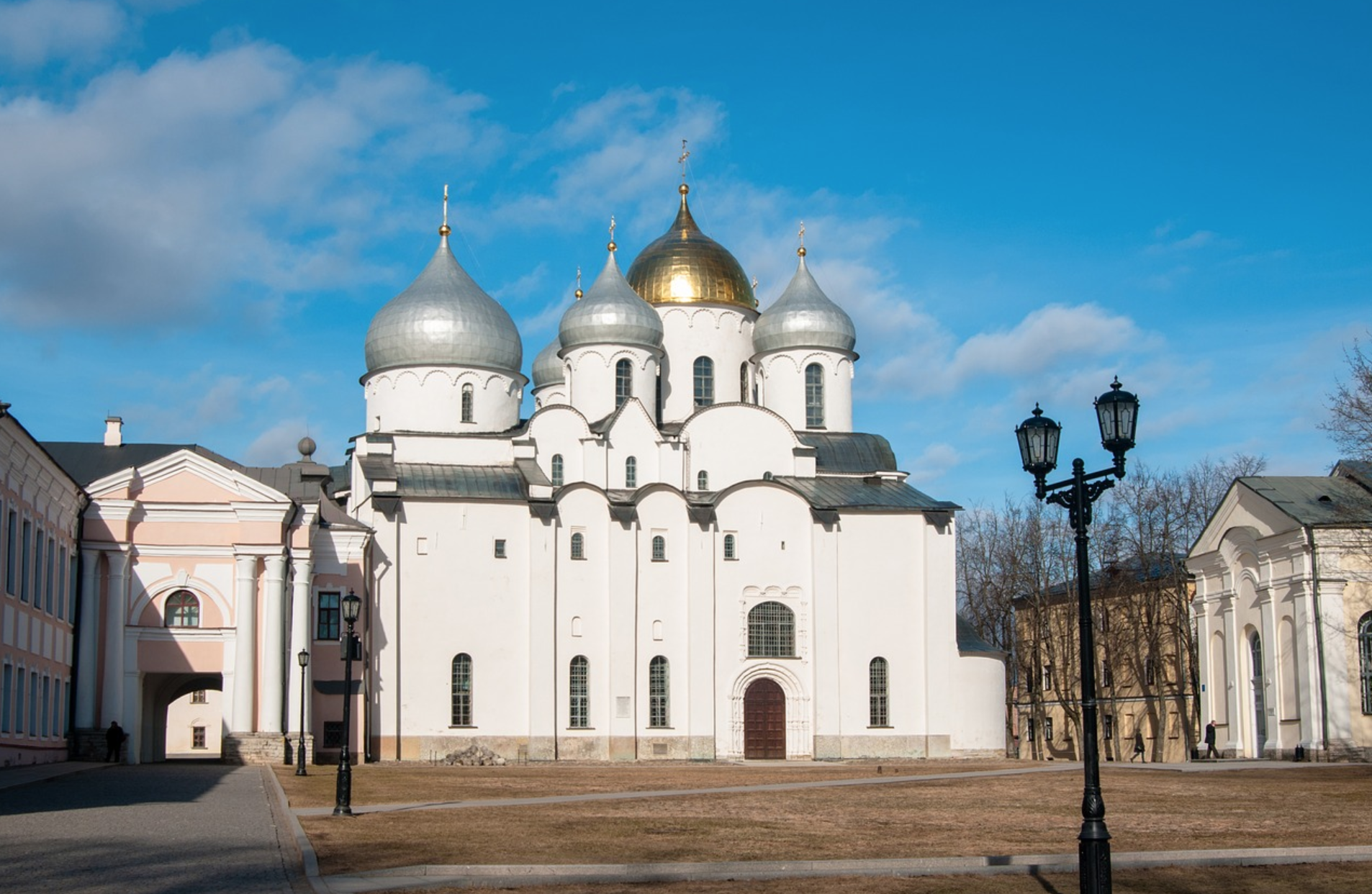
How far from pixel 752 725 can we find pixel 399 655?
10.8 m

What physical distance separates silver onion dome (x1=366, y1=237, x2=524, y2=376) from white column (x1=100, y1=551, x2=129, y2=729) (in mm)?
14969

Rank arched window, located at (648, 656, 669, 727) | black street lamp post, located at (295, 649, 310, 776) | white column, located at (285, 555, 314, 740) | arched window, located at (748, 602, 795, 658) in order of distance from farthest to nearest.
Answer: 1. arched window, located at (748, 602, 795, 658)
2. arched window, located at (648, 656, 669, 727)
3. white column, located at (285, 555, 314, 740)
4. black street lamp post, located at (295, 649, 310, 776)

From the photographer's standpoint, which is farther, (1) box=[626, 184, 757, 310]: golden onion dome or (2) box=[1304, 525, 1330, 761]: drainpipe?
(1) box=[626, 184, 757, 310]: golden onion dome

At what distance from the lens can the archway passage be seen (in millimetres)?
50594

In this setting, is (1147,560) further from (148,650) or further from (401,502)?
(148,650)

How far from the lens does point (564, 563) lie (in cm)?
4997

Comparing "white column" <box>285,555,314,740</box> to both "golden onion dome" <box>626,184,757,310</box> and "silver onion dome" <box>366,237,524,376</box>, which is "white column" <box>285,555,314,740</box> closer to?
"silver onion dome" <box>366,237,524,376</box>

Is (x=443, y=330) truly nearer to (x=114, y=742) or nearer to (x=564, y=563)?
(x=564, y=563)

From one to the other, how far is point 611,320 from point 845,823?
35.5 metres

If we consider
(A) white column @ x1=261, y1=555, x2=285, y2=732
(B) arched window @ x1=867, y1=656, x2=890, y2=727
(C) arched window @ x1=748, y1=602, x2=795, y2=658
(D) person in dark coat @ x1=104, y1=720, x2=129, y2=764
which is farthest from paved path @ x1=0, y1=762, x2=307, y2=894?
(B) arched window @ x1=867, y1=656, x2=890, y2=727

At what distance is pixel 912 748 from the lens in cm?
5125

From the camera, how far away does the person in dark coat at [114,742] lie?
39.1 meters

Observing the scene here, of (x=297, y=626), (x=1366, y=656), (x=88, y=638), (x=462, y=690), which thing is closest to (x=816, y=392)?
(x=462, y=690)

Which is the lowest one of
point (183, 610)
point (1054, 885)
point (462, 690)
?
point (1054, 885)
